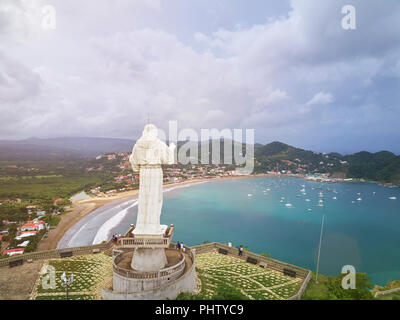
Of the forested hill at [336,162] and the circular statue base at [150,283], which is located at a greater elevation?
the forested hill at [336,162]

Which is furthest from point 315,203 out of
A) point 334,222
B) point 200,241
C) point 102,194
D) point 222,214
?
point 102,194

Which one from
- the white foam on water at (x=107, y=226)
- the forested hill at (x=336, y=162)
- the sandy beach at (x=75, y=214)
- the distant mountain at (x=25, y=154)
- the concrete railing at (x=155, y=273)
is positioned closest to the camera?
the concrete railing at (x=155, y=273)

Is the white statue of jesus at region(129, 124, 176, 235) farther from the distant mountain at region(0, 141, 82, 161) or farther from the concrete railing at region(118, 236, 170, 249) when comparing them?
the distant mountain at region(0, 141, 82, 161)

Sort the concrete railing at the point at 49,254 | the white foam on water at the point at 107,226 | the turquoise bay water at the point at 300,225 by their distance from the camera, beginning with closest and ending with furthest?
the concrete railing at the point at 49,254
the turquoise bay water at the point at 300,225
the white foam on water at the point at 107,226

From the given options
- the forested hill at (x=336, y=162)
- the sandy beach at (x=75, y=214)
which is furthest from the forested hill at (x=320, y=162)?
the sandy beach at (x=75, y=214)

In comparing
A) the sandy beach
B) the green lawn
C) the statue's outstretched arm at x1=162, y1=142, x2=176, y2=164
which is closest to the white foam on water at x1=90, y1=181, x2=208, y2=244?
the sandy beach

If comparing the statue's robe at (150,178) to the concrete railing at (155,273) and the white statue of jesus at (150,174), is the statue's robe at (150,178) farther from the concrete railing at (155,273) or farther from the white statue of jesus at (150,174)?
the concrete railing at (155,273)
